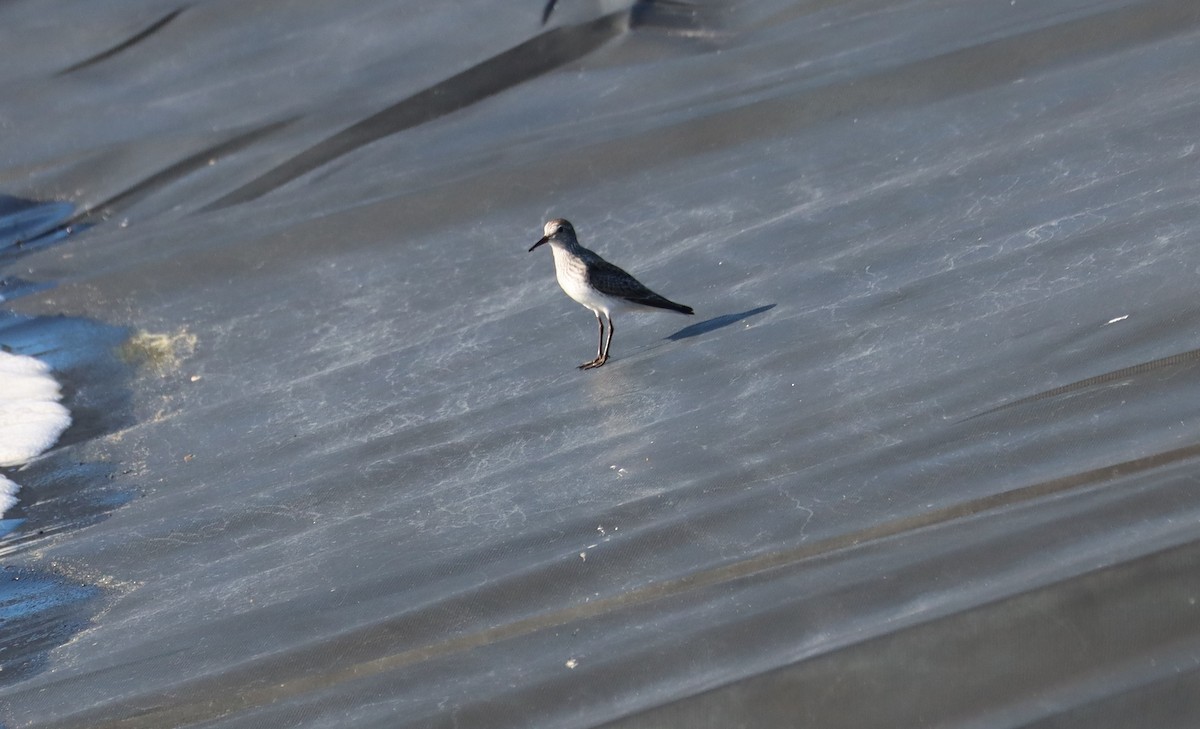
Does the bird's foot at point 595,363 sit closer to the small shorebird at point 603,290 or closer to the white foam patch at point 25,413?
the small shorebird at point 603,290

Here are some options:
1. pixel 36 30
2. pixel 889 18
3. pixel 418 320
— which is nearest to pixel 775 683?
pixel 418 320

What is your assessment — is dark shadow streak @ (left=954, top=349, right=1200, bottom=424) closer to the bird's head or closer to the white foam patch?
the bird's head

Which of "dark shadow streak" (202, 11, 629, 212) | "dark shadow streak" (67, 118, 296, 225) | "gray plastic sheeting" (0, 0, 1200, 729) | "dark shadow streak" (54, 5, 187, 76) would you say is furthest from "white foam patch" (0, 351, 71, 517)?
"dark shadow streak" (54, 5, 187, 76)

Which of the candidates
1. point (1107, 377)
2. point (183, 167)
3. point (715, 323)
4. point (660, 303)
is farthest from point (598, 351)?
point (183, 167)

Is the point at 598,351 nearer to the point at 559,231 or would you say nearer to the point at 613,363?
the point at 613,363

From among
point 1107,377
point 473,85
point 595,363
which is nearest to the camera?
point 1107,377

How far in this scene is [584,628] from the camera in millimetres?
2961

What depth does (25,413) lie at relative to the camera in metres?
5.56

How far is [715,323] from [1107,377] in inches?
63.1

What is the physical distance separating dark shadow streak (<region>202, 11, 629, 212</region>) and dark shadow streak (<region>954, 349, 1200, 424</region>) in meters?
4.19

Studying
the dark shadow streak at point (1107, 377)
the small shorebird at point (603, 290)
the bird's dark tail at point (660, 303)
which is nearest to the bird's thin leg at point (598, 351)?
the small shorebird at point (603, 290)

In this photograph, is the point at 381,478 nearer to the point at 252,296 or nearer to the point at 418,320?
the point at 418,320

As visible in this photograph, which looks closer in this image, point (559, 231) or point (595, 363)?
point (595, 363)

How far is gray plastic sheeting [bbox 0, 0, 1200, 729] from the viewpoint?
2729mm
